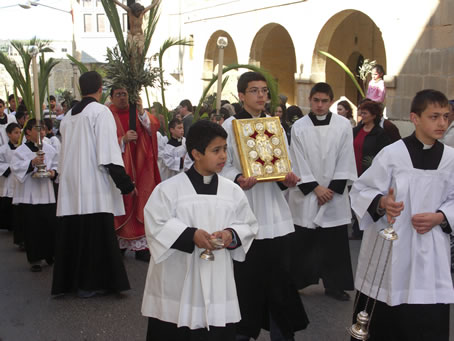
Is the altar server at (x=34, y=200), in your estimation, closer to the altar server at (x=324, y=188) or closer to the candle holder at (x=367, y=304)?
the altar server at (x=324, y=188)

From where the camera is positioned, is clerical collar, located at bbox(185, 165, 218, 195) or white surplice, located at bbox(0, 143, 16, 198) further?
white surplice, located at bbox(0, 143, 16, 198)

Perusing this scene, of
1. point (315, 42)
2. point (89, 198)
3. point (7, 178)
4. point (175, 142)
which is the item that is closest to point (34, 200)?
point (89, 198)

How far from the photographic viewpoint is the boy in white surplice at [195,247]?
337cm

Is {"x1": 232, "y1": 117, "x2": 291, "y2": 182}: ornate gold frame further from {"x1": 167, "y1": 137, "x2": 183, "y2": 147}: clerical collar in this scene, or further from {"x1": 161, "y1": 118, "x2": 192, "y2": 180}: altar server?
{"x1": 167, "y1": 137, "x2": 183, "y2": 147}: clerical collar

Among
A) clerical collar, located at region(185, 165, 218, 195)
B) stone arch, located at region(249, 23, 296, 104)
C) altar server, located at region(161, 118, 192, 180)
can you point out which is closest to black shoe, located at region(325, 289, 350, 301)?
Answer: clerical collar, located at region(185, 165, 218, 195)

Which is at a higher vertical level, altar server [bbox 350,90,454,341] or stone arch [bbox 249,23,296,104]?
stone arch [bbox 249,23,296,104]

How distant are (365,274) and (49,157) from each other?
4.49 m

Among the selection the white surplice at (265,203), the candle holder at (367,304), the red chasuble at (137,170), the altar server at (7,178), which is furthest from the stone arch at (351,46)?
the candle holder at (367,304)

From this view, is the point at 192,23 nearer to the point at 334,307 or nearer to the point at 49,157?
the point at 49,157

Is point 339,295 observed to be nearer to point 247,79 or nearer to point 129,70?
point 247,79

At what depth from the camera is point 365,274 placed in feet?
12.7

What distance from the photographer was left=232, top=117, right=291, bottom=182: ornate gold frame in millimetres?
4418

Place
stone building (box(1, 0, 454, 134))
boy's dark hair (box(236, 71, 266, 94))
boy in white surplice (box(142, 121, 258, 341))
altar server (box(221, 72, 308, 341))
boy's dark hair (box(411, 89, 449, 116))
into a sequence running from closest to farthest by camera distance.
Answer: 1. boy in white surplice (box(142, 121, 258, 341))
2. boy's dark hair (box(411, 89, 449, 116))
3. altar server (box(221, 72, 308, 341))
4. boy's dark hair (box(236, 71, 266, 94))
5. stone building (box(1, 0, 454, 134))

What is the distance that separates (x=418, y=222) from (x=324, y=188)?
1892 millimetres
